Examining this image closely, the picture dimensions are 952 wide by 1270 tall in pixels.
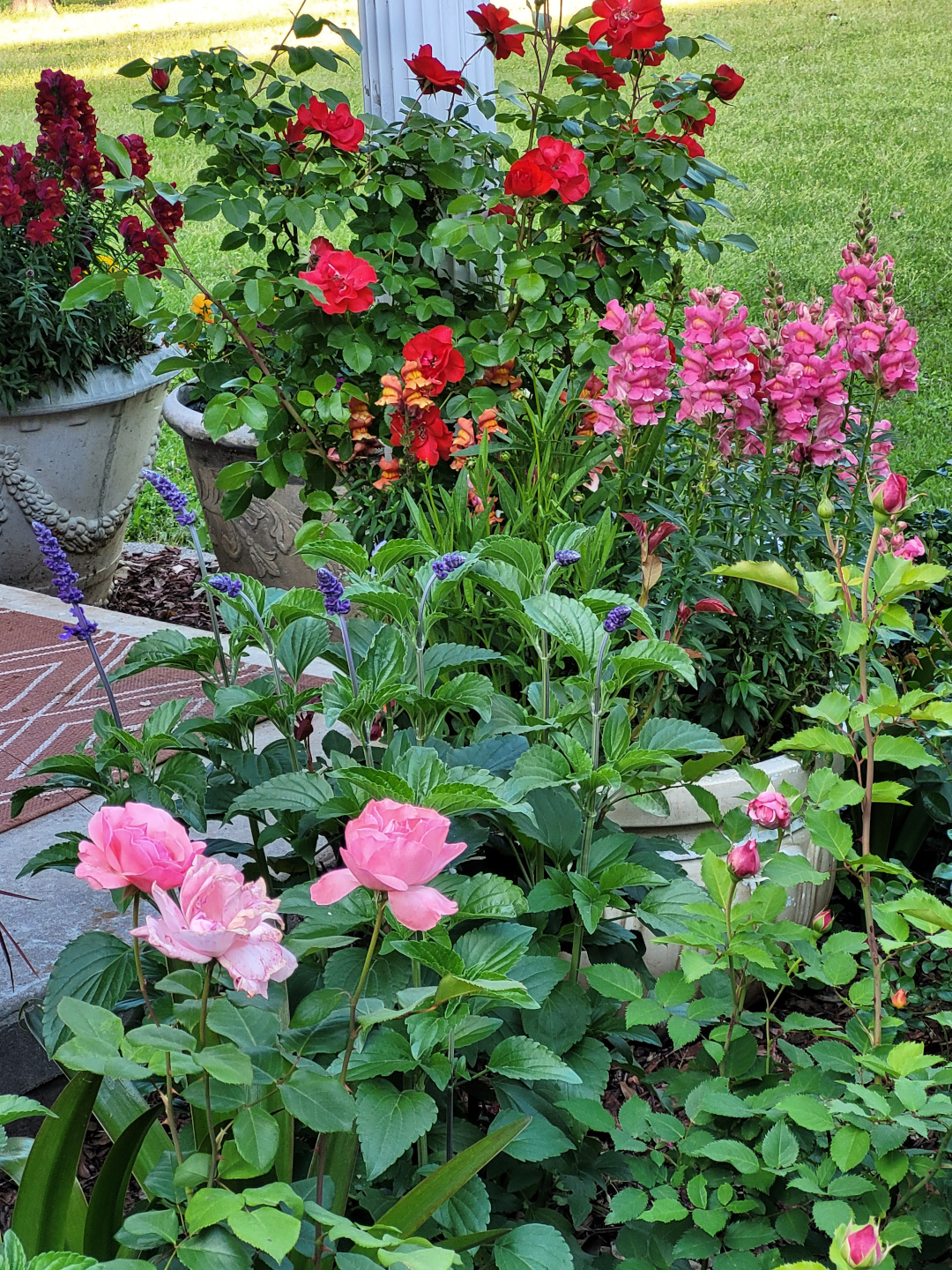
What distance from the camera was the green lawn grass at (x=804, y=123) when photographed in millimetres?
7438

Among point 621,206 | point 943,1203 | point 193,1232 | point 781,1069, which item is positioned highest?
point 621,206

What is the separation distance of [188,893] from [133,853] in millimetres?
73

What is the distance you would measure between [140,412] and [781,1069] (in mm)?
3153

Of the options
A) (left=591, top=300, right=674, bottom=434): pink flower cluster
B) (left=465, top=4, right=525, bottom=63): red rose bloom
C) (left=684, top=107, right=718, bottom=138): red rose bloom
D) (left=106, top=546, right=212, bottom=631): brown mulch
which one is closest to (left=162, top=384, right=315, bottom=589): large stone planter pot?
(left=106, top=546, right=212, bottom=631): brown mulch

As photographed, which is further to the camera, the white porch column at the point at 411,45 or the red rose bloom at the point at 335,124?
the white porch column at the point at 411,45

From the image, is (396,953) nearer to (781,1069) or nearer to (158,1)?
(781,1069)

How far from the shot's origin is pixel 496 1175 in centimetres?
142

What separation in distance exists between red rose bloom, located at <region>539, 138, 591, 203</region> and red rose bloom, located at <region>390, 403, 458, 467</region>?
518 mm

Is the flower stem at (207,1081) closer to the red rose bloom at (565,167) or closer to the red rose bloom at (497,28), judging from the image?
the red rose bloom at (565,167)

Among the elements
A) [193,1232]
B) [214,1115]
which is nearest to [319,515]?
[214,1115]

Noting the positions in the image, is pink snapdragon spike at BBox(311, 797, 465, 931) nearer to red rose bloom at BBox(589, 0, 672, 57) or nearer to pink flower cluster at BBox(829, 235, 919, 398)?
pink flower cluster at BBox(829, 235, 919, 398)

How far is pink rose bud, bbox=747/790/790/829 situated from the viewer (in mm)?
1316

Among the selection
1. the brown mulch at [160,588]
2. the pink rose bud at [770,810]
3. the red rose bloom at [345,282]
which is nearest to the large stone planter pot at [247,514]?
the brown mulch at [160,588]

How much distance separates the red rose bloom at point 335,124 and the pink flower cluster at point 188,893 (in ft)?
6.43
